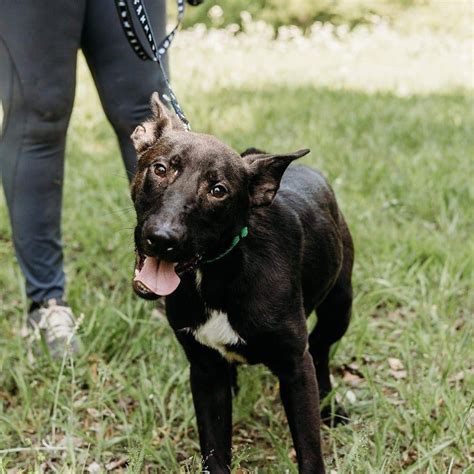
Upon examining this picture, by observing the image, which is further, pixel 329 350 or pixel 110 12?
pixel 329 350

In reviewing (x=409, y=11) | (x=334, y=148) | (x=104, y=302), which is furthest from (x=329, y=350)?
(x=409, y=11)

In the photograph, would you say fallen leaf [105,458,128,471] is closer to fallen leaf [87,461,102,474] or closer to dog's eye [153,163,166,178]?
fallen leaf [87,461,102,474]

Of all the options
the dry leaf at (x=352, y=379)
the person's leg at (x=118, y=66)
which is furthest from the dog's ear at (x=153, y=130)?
the dry leaf at (x=352, y=379)

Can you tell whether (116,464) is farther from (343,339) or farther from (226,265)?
(343,339)

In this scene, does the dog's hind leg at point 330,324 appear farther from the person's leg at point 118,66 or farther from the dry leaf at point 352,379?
the person's leg at point 118,66

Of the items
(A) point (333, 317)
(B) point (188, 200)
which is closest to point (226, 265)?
(B) point (188, 200)

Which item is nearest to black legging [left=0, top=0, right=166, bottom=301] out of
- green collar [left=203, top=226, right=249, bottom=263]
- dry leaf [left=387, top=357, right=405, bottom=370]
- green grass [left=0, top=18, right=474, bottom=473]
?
green grass [left=0, top=18, right=474, bottom=473]

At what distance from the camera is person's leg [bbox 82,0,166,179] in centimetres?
306

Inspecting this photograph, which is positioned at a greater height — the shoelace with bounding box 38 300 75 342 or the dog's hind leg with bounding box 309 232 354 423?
the dog's hind leg with bounding box 309 232 354 423

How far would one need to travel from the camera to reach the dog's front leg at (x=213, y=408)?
8.48 ft

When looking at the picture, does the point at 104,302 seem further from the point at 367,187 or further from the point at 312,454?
the point at 367,187

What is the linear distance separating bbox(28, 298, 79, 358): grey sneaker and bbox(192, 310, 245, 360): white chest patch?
107 centimetres

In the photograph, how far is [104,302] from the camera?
3795 mm

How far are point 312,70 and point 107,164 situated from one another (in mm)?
3769
